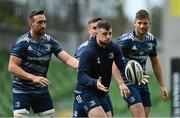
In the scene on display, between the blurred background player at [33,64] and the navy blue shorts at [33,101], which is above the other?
the blurred background player at [33,64]

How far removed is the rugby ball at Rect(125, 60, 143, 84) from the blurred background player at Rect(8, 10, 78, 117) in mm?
880

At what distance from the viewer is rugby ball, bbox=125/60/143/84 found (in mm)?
12176

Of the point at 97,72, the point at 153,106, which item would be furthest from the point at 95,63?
the point at 153,106

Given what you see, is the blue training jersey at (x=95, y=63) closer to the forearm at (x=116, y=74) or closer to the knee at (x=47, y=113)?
the forearm at (x=116, y=74)

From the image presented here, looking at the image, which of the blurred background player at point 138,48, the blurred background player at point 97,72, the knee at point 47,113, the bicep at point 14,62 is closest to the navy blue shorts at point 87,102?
the blurred background player at point 97,72

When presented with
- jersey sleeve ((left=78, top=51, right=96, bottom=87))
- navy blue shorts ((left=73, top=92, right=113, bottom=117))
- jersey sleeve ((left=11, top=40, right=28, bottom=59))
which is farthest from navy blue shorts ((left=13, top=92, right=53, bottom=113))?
jersey sleeve ((left=78, top=51, right=96, bottom=87))

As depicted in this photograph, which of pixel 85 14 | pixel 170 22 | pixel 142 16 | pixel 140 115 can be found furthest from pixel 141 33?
pixel 85 14

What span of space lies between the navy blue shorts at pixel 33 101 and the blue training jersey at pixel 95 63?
1.05m

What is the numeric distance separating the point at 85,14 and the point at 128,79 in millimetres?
26681

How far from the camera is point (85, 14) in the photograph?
128 ft

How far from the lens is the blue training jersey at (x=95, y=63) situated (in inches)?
457

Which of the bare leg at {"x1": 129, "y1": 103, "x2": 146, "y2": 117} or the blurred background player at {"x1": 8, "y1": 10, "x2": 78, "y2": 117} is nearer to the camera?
the blurred background player at {"x1": 8, "y1": 10, "x2": 78, "y2": 117}

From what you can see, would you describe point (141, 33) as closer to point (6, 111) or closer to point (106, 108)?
point (106, 108)

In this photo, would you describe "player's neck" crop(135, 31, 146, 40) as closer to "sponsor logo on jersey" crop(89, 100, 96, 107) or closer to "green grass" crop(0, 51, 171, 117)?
"sponsor logo on jersey" crop(89, 100, 96, 107)
